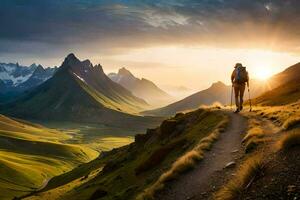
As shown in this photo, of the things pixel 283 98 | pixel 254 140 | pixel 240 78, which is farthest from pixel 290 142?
pixel 283 98

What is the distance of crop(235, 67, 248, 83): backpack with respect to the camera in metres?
51.8

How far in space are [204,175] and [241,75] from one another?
1178 inches

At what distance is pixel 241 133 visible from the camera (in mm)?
35188

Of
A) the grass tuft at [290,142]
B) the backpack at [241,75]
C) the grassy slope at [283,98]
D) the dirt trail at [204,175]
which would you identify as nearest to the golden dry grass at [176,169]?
the dirt trail at [204,175]

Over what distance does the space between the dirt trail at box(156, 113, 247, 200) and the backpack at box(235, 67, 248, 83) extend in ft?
65.4

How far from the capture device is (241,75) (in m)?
51.9

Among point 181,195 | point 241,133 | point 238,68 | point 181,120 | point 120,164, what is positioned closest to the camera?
point 181,195

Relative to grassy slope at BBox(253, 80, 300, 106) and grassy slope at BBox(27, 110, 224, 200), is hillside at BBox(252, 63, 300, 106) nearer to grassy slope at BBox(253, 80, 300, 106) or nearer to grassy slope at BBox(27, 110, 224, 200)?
grassy slope at BBox(253, 80, 300, 106)

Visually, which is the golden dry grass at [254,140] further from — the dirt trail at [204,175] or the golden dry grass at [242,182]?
the golden dry grass at [242,182]

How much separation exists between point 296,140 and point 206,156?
8.71m

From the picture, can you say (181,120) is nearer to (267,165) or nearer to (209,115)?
(209,115)

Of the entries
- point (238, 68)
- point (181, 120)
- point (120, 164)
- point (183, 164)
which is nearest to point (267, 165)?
point (183, 164)

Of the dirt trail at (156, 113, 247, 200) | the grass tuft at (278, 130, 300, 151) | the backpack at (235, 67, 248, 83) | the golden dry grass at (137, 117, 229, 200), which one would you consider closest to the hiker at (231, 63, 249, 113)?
the backpack at (235, 67, 248, 83)

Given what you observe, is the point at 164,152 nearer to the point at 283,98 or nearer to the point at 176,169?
the point at 176,169
